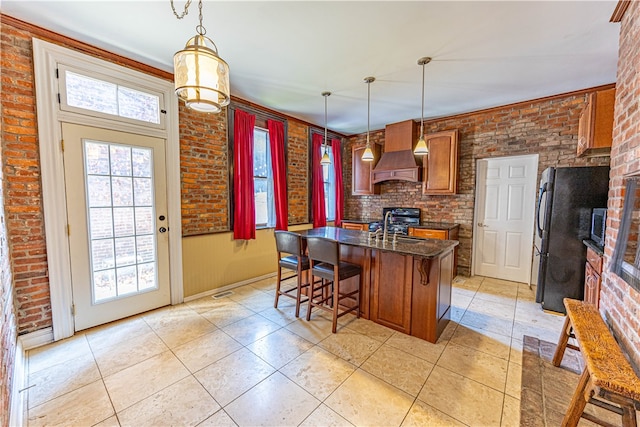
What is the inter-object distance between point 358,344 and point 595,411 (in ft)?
5.25

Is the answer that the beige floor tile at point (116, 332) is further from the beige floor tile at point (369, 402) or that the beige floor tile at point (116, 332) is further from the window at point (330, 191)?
the window at point (330, 191)

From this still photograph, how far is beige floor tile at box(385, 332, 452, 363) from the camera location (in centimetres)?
220

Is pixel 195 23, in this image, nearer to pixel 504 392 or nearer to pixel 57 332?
pixel 57 332

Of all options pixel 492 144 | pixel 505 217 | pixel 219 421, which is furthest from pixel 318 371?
pixel 492 144

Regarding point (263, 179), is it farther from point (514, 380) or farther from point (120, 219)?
point (514, 380)

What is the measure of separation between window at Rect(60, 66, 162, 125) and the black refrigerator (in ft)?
15.1

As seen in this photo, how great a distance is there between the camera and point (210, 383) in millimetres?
1870

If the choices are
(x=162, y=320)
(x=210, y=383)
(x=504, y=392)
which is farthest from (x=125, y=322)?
(x=504, y=392)

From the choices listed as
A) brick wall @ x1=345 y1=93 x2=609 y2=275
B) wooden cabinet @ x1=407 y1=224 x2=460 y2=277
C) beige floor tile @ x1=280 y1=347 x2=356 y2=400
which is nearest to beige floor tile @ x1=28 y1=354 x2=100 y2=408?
beige floor tile @ x1=280 y1=347 x2=356 y2=400

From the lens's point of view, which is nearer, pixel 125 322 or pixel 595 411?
pixel 595 411

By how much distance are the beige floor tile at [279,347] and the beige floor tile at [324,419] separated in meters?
0.54

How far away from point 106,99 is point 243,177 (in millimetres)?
1665

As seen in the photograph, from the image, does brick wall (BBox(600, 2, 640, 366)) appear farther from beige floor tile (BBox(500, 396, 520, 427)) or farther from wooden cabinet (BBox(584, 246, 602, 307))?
A: beige floor tile (BBox(500, 396, 520, 427))

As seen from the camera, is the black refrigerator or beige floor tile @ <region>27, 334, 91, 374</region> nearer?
beige floor tile @ <region>27, 334, 91, 374</region>
